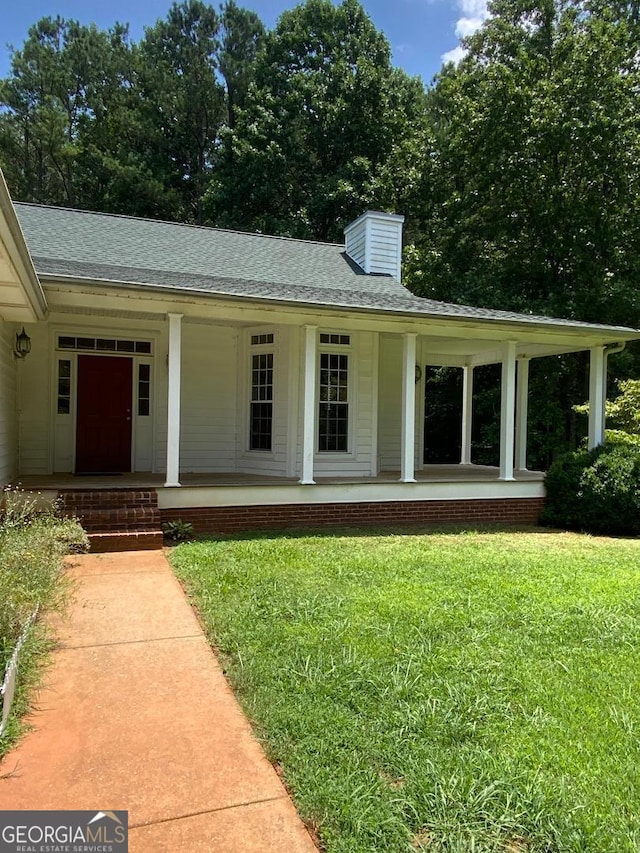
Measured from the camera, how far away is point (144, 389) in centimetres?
1012

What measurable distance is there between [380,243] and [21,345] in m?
7.58

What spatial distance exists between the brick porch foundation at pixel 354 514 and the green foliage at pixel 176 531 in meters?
0.12

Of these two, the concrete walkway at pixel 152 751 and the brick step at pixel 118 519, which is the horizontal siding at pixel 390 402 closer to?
the brick step at pixel 118 519

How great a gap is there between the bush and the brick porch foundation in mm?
470

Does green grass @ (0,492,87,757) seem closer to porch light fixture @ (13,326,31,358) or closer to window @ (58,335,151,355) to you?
porch light fixture @ (13,326,31,358)

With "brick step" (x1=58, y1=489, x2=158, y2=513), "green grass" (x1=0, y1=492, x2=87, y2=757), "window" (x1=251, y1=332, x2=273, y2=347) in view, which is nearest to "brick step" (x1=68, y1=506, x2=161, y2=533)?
"brick step" (x1=58, y1=489, x2=158, y2=513)

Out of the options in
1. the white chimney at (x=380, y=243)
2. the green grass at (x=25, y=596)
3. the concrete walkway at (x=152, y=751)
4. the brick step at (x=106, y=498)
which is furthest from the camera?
the white chimney at (x=380, y=243)

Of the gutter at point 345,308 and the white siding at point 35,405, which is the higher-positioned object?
the gutter at point 345,308

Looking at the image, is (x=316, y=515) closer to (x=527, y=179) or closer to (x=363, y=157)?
(x=527, y=179)

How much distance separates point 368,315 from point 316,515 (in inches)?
118

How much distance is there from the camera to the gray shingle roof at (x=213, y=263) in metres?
8.15

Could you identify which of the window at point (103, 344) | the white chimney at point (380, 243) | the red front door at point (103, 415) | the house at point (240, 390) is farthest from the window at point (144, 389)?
the white chimney at point (380, 243)

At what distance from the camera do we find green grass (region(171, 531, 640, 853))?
2291 mm

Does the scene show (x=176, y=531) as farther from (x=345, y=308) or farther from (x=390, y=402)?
(x=390, y=402)
